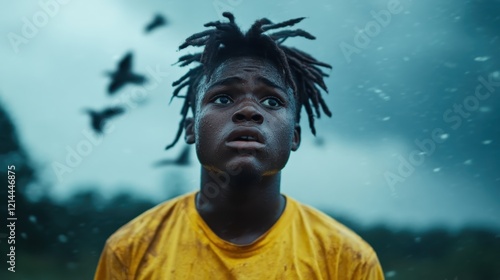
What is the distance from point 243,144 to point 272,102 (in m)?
0.31

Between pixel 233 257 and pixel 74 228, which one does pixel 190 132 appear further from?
pixel 74 228

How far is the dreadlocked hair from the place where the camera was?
9.61 feet

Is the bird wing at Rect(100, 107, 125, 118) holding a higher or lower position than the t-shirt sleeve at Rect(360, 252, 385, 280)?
higher

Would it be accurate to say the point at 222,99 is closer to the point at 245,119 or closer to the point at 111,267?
the point at 245,119

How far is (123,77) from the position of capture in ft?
16.9

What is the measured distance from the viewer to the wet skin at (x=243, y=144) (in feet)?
8.71

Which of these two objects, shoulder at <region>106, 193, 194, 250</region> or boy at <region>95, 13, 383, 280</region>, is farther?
shoulder at <region>106, 193, 194, 250</region>

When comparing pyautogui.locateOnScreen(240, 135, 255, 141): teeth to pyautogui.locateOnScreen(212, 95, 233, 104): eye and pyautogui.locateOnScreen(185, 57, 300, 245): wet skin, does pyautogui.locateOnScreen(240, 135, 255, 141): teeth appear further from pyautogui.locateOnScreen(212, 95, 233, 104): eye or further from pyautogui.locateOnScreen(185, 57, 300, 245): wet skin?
pyautogui.locateOnScreen(212, 95, 233, 104): eye

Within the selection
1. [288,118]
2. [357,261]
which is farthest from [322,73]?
[357,261]

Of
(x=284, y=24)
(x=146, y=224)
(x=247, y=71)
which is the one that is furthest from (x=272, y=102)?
(x=146, y=224)

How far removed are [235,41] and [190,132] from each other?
20.4 inches

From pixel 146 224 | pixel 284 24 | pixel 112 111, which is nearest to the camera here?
pixel 146 224

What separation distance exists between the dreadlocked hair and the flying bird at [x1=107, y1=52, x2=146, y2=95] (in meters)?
1.62

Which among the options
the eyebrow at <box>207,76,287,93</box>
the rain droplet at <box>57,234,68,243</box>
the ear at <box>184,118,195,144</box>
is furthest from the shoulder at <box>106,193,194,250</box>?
the rain droplet at <box>57,234,68,243</box>
